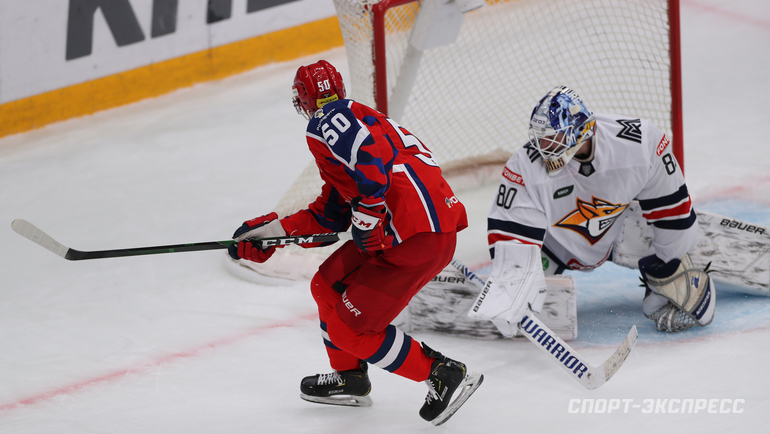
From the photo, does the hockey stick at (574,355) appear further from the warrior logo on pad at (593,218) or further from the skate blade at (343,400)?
the skate blade at (343,400)

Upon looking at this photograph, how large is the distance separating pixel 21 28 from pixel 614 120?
11.9 feet

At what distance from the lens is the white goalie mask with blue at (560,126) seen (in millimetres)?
2477

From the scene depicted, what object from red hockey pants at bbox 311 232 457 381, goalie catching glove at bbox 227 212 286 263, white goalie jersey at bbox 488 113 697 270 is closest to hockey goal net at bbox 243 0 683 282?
white goalie jersey at bbox 488 113 697 270

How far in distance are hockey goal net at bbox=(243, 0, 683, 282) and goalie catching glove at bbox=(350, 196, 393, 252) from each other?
1.32 m

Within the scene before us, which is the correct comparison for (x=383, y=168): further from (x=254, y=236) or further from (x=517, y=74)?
(x=517, y=74)

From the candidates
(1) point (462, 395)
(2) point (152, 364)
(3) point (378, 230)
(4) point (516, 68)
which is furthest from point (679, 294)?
(4) point (516, 68)

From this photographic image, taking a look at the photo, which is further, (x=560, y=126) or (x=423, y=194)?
(x=560, y=126)

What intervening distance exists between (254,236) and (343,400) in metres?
0.56

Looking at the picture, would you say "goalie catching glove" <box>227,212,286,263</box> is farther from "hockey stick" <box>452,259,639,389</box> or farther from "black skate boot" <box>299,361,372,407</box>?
"hockey stick" <box>452,259,639,389</box>

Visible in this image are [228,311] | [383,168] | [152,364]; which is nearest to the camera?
[383,168]

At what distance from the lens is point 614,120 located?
2.67 meters

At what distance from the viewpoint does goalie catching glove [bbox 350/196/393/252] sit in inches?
78.3

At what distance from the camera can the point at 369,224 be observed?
200 centimetres

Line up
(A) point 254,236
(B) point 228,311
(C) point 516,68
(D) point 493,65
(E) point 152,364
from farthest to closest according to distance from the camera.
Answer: (C) point 516,68
(D) point 493,65
(B) point 228,311
(E) point 152,364
(A) point 254,236
